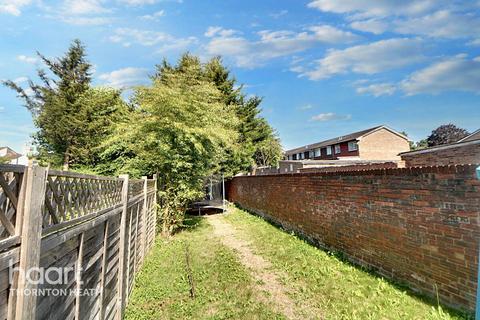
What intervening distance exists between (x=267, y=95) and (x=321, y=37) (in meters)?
12.6

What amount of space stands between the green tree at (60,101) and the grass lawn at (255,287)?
1729 centimetres

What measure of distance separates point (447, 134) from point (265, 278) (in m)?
51.2

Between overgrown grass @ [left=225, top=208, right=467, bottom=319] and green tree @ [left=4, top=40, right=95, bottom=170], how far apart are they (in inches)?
743

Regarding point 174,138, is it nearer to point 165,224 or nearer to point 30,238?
point 165,224

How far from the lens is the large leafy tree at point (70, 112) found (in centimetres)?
2027

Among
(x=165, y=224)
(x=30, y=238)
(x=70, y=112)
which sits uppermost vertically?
(x=70, y=112)

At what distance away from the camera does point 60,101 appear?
2083 cm

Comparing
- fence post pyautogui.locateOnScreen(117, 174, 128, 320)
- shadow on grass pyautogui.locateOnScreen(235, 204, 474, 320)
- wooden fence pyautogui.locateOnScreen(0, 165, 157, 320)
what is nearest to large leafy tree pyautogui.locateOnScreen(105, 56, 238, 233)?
shadow on grass pyautogui.locateOnScreen(235, 204, 474, 320)

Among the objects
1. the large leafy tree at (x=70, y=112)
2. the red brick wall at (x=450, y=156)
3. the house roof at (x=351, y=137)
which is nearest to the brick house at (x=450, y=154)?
the red brick wall at (x=450, y=156)

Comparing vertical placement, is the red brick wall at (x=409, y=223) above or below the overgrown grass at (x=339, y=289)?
above

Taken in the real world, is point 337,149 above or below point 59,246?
above

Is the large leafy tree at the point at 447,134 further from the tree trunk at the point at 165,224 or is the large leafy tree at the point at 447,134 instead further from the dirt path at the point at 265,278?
the tree trunk at the point at 165,224

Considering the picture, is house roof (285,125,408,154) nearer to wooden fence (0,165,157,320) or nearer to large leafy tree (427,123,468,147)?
large leafy tree (427,123,468,147)

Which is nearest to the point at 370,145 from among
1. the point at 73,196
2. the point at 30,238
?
the point at 73,196
